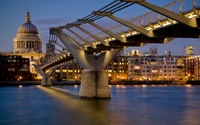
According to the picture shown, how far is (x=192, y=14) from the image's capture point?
32.9m

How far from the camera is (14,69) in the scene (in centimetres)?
18475

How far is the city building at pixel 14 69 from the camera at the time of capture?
18323cm

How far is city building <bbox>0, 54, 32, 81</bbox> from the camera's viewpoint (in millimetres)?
183225

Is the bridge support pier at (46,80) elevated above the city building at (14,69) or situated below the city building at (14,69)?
below

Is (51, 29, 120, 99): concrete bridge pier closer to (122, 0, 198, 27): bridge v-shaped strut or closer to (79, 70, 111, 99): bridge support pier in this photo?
(79, 70, 111, 99): bridge support pier

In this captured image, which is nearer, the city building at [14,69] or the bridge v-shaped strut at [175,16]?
the bridge v-shaped strut at [175,16]

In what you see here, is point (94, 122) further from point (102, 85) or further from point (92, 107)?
point (102, 85)

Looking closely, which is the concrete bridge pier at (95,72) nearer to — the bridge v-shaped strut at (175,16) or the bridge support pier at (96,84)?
the bridge support pier at (96,84)

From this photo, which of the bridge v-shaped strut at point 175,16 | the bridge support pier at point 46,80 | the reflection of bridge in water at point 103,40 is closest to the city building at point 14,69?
the bridge support pier at point 46,80

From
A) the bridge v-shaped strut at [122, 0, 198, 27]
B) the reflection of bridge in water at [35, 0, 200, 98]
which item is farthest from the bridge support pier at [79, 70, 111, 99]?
the bridge v-shaped strut at [122, 0, 198, 27]

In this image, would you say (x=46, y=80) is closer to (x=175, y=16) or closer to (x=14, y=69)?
(x=14, y=69)

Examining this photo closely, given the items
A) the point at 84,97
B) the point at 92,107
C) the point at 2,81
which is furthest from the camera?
the point at 2,81

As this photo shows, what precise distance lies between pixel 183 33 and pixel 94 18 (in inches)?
674

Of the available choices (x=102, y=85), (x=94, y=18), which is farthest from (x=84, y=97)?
(x=94, y=18)
